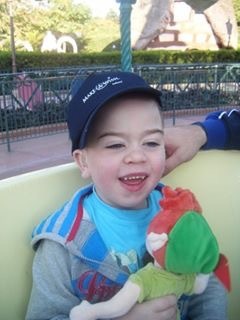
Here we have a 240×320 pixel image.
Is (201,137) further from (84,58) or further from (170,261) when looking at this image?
(84,58)

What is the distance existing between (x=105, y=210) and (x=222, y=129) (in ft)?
1.65

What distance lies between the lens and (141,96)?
1.03 m

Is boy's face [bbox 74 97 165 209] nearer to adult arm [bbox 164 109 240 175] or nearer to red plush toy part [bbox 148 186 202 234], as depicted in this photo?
red plush toy part [bbox 148 186 202 234]

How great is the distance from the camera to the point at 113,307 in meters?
0.96

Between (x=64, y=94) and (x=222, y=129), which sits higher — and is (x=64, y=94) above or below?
below

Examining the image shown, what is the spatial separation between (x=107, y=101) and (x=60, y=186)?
0.35 metres

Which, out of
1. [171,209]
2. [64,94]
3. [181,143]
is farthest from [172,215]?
[64,94]

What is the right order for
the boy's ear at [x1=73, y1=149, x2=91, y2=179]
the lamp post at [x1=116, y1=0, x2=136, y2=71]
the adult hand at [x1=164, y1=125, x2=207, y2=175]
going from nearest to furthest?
the boy's ear at [x1=73, y1=149, x2=91, y2=179] < the adult hand at [x1=164, y1=125, x2=207, y2=175] < the lamp post at [x1=116, y1=0, x2=136, y2=71]

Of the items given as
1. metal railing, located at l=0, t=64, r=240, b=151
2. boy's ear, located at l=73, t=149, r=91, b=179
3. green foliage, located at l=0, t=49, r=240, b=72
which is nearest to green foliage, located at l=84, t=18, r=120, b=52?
green foliage, located at l=0, t=49, r=240, b=72

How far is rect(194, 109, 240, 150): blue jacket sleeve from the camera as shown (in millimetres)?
1403

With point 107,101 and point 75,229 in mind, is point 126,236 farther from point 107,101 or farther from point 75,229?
point 107,101

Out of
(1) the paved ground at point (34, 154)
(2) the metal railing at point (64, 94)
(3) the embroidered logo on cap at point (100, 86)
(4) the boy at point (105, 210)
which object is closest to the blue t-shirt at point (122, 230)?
(4) the boy at point (105, 210)

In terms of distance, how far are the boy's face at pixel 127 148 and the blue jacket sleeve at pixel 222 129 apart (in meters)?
0.41

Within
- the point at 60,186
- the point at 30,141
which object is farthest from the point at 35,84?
the point at 60,186
